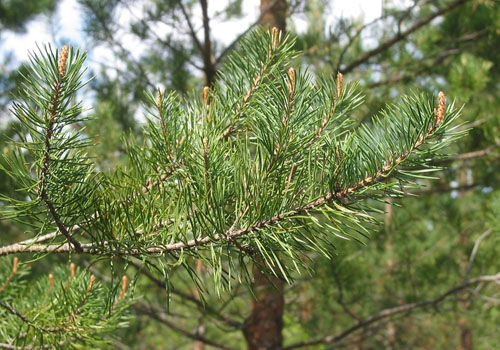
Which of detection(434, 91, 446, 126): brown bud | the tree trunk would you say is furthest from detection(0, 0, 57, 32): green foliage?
detection(434, 91, 446, 126): brown bud

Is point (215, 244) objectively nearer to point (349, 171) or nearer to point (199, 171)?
point (199, 171)

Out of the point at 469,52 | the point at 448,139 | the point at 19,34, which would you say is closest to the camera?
the point at 448,139

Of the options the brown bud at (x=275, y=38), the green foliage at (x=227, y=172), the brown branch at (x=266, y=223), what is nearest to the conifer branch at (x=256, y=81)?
the brown bud at (x=275, y=38)

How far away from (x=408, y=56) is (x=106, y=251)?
287 cm

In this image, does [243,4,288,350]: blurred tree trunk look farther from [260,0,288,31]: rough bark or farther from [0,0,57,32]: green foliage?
[0,0,57,32]: green foliage

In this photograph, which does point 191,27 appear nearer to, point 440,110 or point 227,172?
point 227,172

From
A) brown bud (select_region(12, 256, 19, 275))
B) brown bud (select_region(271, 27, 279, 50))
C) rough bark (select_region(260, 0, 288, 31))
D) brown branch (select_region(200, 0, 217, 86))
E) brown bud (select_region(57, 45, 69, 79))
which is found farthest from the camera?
rough bark (select_region(260, 0, 288, 31))

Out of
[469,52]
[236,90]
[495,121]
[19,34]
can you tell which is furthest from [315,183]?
[19,34]

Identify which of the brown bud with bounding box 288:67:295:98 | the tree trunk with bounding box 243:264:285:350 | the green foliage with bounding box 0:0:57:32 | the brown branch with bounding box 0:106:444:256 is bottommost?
the tree trunk with bounding box 243:264:285:350

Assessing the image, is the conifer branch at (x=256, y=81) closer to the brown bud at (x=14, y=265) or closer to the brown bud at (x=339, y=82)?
the brown bud at (x=339, y=82)

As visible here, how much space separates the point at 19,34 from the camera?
14.8ft

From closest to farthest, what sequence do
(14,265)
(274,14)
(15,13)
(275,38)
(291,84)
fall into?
(291,84)
(275,38)
(14,265)
(274,14)
(15,13)

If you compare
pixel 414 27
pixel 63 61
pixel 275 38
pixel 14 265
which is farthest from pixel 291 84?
pixel 414 27

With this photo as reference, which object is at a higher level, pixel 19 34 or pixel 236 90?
pixel 19 34
